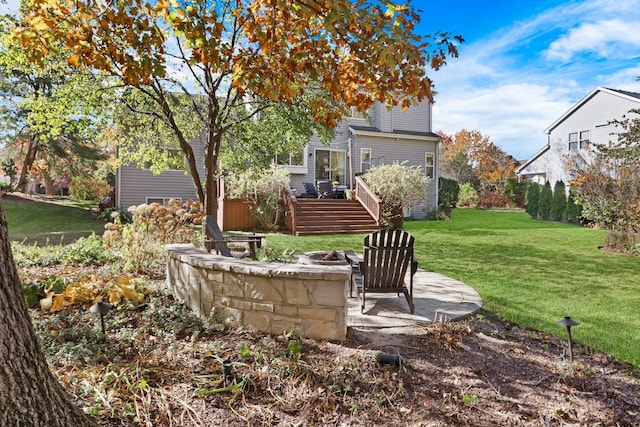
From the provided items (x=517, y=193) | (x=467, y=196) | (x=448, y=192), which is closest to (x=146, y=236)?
(x=448, y=192)

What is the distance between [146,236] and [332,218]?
821 centimetres

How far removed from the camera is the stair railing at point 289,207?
41.5 ft

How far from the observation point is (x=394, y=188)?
14.4m

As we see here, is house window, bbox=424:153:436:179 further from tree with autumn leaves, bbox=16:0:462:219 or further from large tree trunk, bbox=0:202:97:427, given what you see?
large tree trunk, bbox=0:202:97:427

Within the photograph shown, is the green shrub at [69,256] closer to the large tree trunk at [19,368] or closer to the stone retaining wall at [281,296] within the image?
the stone retaining wall at [281,296]

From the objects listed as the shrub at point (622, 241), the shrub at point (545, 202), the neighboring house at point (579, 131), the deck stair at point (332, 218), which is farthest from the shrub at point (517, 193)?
the shrub at point (622, 241)

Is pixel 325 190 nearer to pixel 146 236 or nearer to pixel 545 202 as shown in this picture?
pixel 146 236

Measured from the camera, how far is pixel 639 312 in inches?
193

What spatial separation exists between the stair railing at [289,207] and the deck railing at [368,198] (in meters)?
2.97

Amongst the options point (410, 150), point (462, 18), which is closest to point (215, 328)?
point (462, 18)

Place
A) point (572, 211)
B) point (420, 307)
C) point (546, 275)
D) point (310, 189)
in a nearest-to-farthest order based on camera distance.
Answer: point (420, 307) → point (546, 275) → point (310, 189) → point (572, 211)

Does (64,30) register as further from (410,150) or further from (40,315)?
(410,150)

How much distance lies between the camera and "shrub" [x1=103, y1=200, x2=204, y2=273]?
18.4ft

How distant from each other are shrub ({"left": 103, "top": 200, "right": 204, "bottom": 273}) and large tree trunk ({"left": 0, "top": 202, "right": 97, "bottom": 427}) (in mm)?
3871
